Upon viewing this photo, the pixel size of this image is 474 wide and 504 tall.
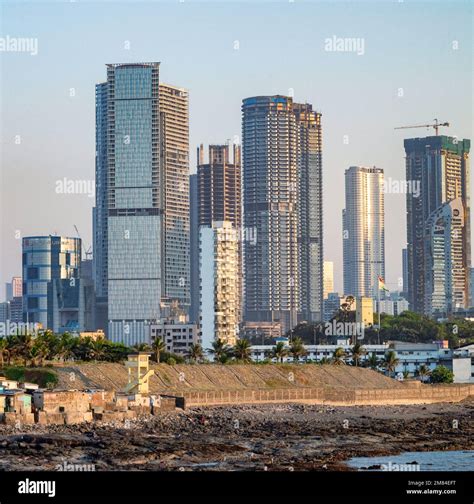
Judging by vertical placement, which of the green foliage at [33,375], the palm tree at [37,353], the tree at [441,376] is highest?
the palm tree at [37,353]

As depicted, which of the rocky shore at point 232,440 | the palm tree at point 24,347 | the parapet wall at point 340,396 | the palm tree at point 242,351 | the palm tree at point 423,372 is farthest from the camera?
the palm tree at point 423,372

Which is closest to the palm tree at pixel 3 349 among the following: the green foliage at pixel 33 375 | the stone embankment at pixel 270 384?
the green foliage at pixel 33 375

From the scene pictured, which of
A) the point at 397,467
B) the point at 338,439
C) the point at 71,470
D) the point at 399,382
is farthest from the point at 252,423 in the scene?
the point at 399,382

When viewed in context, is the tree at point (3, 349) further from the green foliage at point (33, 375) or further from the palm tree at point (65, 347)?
the palm tree at point (65, 347)

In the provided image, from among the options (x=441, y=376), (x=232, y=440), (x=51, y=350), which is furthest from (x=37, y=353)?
(x=441, y=376)

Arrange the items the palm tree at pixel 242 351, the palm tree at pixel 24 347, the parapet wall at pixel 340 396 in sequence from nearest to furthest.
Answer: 1. the parapet wall at pixel 340 396
2. the palm tree at pixel 24 347
3. the palm tree at pixel 242 351
